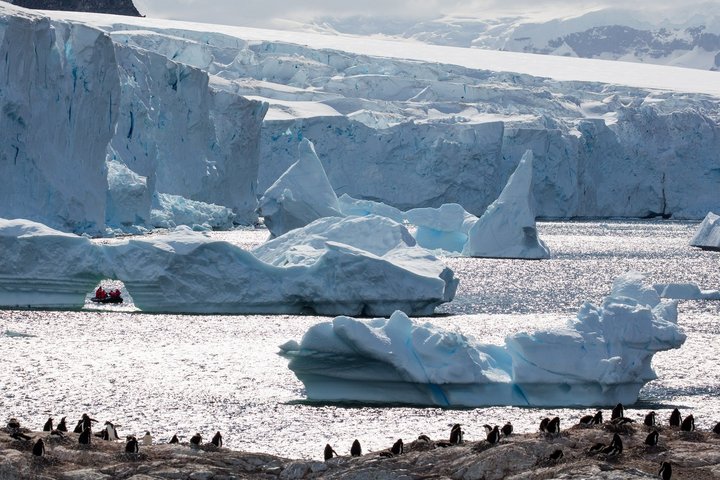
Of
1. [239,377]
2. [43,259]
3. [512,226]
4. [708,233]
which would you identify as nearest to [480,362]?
[239,377]

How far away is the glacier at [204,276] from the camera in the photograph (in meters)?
17.1

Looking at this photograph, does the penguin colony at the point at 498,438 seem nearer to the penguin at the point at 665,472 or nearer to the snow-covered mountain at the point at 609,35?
the penguin at the point at 665,472

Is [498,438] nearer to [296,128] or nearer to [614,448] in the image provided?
[614,448]

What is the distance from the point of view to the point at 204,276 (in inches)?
688

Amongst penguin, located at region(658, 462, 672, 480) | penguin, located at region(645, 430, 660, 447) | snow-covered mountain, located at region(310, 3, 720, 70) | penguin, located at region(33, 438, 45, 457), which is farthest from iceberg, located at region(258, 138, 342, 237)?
snow-covered mountain, located at region(310, 3, 720, 70)

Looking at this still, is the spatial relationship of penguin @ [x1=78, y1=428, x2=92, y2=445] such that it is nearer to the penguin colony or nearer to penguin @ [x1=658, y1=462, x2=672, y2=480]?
the penguin colony

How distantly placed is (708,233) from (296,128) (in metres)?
12.6

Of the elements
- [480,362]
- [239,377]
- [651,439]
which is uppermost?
[651,439]

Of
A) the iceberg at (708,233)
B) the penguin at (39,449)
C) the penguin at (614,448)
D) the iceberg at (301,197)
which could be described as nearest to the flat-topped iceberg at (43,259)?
the iceberg at (301,197)

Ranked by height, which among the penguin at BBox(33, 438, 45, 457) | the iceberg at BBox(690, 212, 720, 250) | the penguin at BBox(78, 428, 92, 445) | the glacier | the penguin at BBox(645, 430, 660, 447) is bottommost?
the iceberg at BBox(690, 212, 720, 250)

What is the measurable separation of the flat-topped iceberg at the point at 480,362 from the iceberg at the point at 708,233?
2153cm

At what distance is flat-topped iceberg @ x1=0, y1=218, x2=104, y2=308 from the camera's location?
17.1 metres

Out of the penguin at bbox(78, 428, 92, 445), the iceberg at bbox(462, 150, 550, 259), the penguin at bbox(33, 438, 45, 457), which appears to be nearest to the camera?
the penguin at bbox(33, 438, 45, 457)

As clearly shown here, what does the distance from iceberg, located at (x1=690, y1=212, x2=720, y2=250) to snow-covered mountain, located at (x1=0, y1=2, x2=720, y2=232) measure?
643 cm
